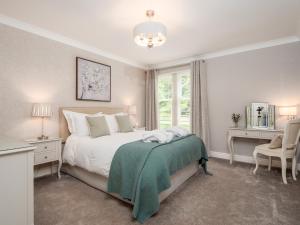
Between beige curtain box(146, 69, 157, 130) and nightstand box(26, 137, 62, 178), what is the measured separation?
284cm

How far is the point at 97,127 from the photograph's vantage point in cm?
296

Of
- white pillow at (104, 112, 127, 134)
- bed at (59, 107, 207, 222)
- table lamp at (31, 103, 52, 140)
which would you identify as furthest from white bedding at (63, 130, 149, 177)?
white pillow at (104, 112, 127, 134)

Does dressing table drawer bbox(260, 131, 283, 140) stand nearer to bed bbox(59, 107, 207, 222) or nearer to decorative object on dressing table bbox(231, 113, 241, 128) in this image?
decorative object on dressing table bbox(231, 113, 241, 128)

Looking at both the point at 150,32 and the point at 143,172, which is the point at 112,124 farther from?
the point at 150,32

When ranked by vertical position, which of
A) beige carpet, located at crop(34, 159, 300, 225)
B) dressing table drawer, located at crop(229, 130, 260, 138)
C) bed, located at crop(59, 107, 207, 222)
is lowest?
beige carpet, located at crop(34, 159, 300, 225)

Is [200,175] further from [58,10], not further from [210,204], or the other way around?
[58,10]

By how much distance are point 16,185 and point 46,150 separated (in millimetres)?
1269

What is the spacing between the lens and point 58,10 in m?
2.38

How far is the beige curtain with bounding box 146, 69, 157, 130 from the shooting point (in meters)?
5.12

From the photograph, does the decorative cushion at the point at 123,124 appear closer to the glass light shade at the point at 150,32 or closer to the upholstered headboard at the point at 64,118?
the upholstered headboard at the point at 64,118

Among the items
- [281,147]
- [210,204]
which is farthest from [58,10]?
[281,147]

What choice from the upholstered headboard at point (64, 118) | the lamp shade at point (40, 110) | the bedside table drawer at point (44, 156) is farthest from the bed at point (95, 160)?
the lamp shade at point (40, 110)

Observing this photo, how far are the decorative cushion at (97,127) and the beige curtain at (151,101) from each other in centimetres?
222

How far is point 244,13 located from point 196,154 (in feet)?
7.48
